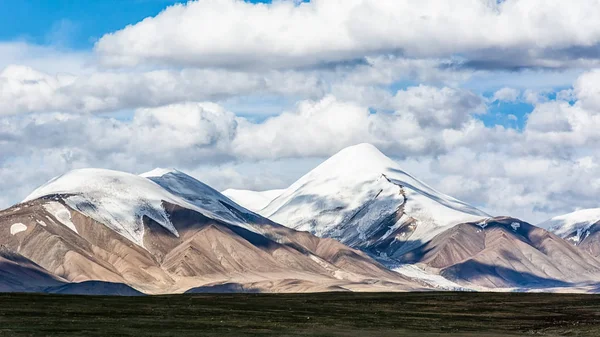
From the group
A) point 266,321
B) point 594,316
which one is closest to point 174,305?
point 266,321

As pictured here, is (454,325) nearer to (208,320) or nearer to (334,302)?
(208,320)

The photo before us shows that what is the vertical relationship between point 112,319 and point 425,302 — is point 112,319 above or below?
above

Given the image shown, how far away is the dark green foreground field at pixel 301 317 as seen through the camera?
8294 cm

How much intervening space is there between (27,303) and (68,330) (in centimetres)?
3279

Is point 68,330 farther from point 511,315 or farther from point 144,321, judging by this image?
point 511,315

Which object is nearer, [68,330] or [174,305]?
[68,330]

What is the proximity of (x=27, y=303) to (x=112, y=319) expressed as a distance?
22482 millimetres

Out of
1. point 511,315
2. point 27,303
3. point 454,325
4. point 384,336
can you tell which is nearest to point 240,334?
point 384,336

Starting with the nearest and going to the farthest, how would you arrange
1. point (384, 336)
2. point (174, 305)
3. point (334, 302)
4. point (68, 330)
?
point (68, 330) < point (384, 336) < point (174, 305) < point (334, 302)

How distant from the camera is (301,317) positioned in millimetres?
103062

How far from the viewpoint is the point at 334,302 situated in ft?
444

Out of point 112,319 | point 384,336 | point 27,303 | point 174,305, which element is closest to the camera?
point 384,336

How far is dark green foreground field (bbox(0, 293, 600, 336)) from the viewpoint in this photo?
82938 millimetres

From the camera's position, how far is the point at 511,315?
11675 centimetres
